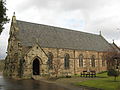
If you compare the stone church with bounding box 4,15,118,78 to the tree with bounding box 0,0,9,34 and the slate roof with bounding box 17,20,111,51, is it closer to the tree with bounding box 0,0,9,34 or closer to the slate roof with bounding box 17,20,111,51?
the slate roof with bounding box 17,20,111,51

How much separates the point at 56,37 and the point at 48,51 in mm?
6075

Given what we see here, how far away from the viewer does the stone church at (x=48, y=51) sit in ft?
111

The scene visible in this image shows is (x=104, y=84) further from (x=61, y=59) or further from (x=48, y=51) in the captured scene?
(x=61, y=59)

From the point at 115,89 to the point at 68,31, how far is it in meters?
32.0

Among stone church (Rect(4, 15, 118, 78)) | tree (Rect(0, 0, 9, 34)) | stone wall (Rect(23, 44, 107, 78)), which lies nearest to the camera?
tree (Rect(0, 0, 9, 34))

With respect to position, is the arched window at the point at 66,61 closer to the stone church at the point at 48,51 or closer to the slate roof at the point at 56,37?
the stone church at the point at 48,51

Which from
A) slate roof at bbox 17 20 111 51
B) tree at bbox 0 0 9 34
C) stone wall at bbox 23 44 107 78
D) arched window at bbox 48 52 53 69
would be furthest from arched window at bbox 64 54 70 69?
tree at bbox 0 0 9 34

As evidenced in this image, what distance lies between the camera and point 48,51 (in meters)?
38.3

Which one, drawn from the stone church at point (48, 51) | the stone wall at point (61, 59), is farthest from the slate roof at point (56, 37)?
the stone wall at point (61, 59)

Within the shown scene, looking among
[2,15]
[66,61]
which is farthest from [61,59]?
[2,15]

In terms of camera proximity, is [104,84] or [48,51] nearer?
[104,84]

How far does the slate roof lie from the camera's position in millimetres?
37556

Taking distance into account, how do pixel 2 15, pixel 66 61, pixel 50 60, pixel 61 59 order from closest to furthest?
pixel 2 15 < pixel 50 60 < pixel 61 59 < pixel 66 61

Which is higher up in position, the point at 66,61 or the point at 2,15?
the point at 2,15
